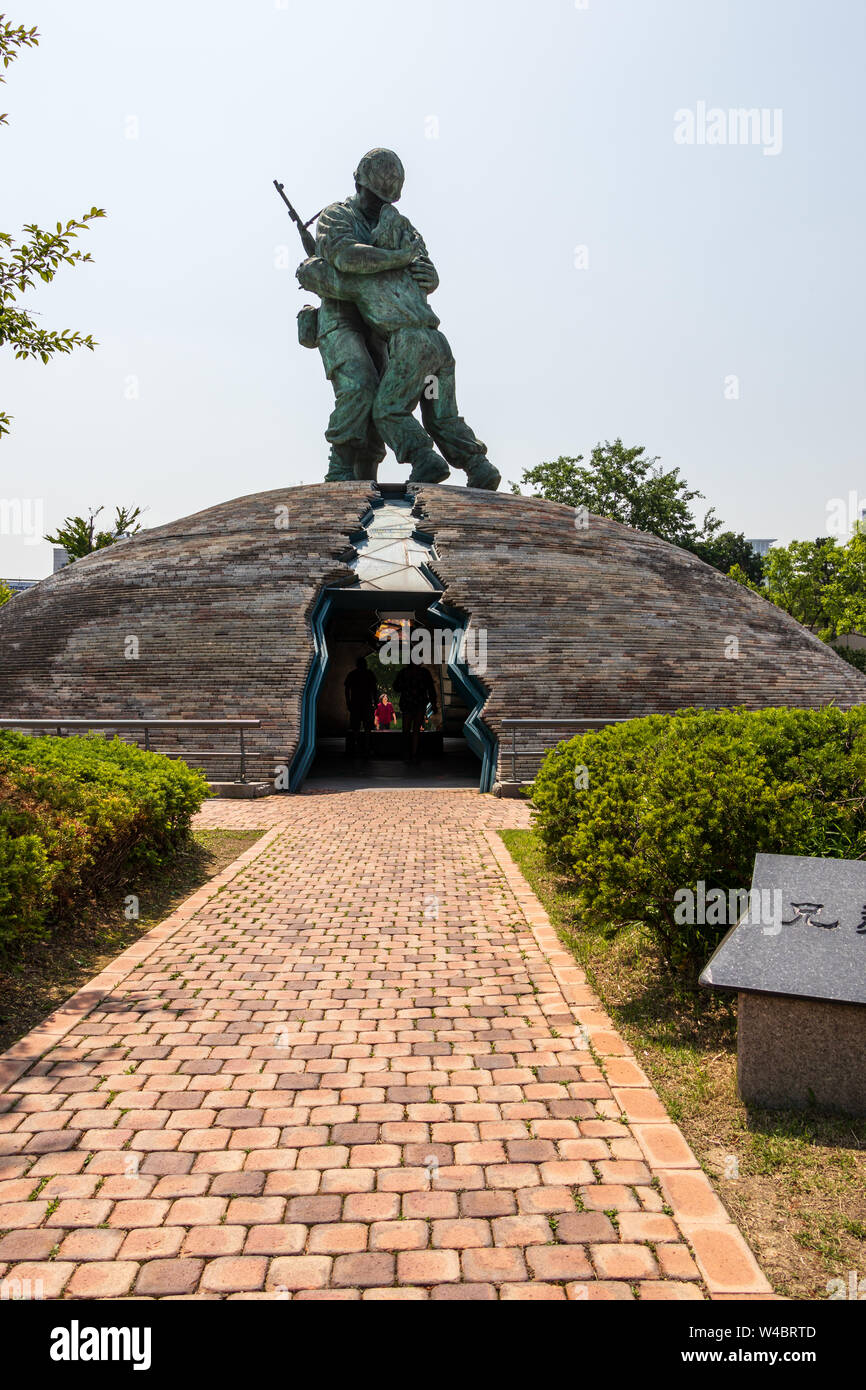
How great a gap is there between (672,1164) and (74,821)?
4701 mm

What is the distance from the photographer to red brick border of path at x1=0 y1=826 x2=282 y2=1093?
13.7 feet

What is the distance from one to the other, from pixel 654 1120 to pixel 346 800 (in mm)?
9153

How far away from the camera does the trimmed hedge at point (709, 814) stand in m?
4.93

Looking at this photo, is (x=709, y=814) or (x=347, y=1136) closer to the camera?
(x=347, y=1136)

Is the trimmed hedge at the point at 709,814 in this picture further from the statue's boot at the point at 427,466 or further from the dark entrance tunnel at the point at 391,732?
the statue's boot at the point at 427,466

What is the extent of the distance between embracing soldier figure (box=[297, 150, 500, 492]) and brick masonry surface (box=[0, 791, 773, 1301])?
18.6 metres

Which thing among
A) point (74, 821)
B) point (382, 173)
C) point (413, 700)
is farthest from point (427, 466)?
point (74, 821)

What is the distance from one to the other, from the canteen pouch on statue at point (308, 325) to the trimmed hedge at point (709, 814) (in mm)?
20509

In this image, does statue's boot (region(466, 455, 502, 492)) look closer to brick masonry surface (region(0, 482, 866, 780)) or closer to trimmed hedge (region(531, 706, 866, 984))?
brick masonry surface (region(0, 482, 866, 780))

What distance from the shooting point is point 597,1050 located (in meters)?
4.37

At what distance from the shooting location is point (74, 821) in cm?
630

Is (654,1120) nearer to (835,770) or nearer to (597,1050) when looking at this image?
(597,1050)

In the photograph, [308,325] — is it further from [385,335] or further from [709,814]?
[709,814]

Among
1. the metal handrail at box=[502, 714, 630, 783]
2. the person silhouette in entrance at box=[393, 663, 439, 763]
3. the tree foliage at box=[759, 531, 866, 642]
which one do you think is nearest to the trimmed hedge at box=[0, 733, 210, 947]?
the metal handrail at box=[502, 714, 630, 783]
